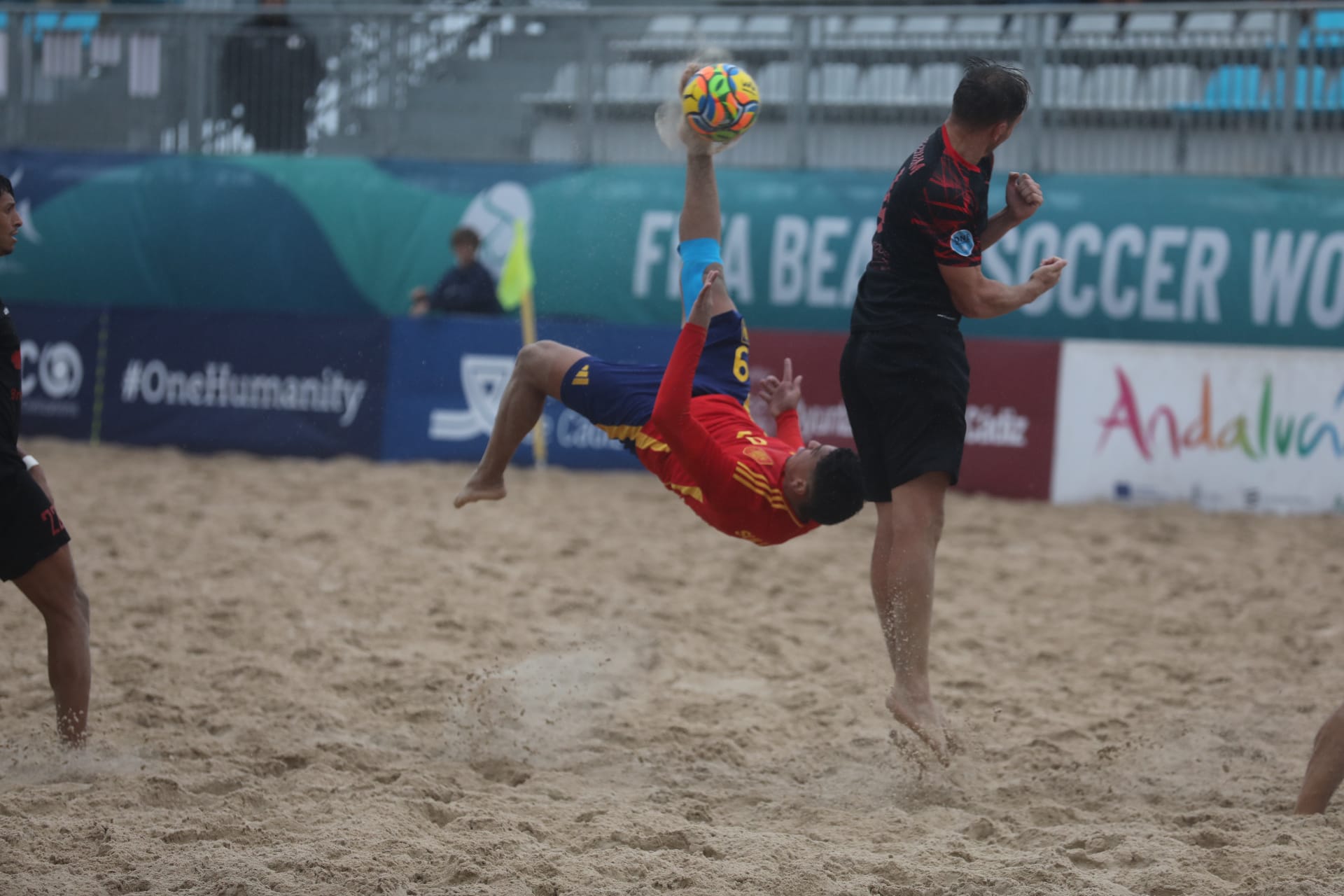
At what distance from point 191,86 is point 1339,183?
30.6ft

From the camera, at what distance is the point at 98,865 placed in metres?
3.44

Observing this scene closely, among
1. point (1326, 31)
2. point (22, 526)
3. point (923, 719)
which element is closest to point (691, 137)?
point (923, 719)

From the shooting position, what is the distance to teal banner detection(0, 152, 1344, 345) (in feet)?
32.4

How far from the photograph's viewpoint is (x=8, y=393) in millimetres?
3982

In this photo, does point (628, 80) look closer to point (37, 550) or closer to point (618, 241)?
point (618, 241)

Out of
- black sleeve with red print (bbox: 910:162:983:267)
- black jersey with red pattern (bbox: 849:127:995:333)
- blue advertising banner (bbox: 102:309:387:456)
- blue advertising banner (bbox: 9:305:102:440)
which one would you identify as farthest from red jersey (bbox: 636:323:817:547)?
blue advertising banner (bbox: 9:305:102:440)

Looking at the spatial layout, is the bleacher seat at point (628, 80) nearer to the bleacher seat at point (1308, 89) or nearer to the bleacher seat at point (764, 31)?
the bleacher seat at point (764, 31)

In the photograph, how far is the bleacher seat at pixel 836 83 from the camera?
10.5 m

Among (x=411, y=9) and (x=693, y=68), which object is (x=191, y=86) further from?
(x=693, y=68)

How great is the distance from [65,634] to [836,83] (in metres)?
7.96

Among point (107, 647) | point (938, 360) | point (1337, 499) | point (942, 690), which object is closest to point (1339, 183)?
point (1337, 499)

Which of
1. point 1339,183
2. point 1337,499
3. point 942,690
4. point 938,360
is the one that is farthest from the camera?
point 1339,183

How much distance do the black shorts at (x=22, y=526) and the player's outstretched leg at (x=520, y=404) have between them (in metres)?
1.25

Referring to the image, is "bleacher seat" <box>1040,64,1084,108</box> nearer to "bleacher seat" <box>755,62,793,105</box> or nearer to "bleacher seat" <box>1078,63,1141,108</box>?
"bleacher seat" <box>1078,63,1141,108</box>
